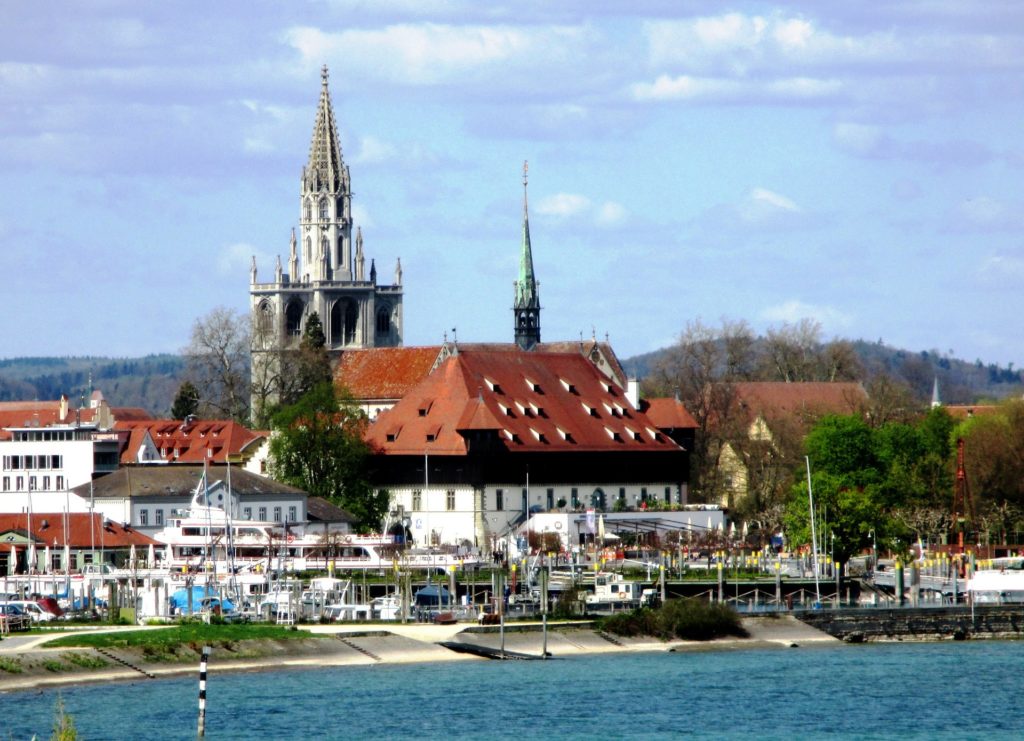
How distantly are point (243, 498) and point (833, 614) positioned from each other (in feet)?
133

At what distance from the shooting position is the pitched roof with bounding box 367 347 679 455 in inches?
5276

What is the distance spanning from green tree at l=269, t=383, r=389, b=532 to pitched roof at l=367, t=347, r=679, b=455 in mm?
2459

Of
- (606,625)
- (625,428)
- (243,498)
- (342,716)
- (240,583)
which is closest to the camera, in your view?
(342,716)

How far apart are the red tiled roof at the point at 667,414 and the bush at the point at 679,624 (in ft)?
174

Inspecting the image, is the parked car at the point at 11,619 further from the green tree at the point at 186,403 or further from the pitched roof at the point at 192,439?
the green tree at the point at 186,403

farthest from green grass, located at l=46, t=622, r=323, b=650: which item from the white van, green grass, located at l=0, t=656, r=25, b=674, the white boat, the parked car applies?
the white boat

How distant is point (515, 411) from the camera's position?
137500 mm

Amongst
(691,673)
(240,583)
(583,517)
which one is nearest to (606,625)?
(691,673)

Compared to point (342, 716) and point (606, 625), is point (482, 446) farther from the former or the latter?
point (342, 716)

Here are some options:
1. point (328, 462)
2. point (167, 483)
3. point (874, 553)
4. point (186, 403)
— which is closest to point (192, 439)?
point (328, 462)

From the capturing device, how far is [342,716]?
7125cm

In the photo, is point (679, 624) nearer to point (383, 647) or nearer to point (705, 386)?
point (383, 647)

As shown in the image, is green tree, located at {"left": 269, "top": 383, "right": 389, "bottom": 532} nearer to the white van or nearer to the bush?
the white van

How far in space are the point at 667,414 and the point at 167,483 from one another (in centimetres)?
3317
